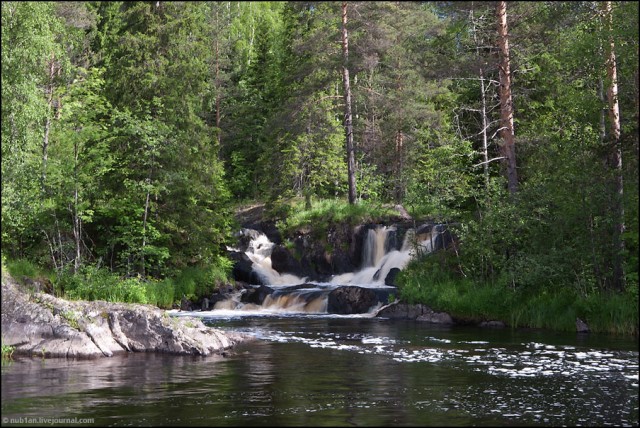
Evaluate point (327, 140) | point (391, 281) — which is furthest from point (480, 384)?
point (327, 140)

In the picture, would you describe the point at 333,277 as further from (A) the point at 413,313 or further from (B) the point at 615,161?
(B) the point at 615,161

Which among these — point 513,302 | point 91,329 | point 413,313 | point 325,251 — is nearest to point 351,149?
point 325,251

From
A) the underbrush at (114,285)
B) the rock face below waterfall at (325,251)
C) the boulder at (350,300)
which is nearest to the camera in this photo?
the underbrush at (114,285)

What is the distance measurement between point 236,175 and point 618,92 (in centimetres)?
3732

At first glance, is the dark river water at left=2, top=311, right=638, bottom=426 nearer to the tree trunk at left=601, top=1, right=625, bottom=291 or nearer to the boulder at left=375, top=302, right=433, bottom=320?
the tree trunk at left=601, top=1, right=625, bottom=291

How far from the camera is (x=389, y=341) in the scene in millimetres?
20656

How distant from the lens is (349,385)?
13969 millimetres

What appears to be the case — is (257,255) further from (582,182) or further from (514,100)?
(582,182)

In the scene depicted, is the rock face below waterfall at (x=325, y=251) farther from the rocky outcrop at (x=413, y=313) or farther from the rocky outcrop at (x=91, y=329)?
the rocky outcrop at (x=91, y=329)

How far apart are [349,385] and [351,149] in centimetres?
2714

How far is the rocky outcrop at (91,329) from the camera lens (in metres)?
17.2

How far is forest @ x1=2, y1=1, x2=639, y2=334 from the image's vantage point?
21891 millimetres

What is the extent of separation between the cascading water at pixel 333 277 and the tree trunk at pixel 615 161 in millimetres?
8977

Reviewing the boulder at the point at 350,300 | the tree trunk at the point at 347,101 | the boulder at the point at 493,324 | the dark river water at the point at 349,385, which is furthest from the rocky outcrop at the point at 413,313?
the tree trunk at the point at 347,101
